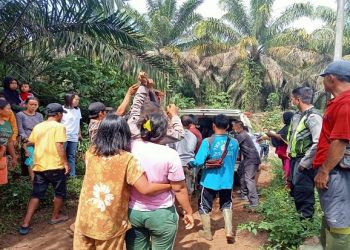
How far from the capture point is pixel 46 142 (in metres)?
4.84

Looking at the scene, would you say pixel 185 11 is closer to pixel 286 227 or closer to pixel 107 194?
pixel 286 227

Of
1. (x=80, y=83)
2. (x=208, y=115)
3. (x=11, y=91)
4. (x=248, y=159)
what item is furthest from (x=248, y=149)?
(x=80, y=83)

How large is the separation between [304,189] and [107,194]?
268cm

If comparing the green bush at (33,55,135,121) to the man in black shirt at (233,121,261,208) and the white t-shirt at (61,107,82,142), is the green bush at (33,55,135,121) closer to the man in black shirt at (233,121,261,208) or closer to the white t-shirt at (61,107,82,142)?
the white t-shirt at (61,107,82,142)

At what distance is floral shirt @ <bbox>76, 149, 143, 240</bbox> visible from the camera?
2713 millimetres

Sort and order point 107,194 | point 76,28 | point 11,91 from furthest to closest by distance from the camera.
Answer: point 76,28 → point 11,91 → point 107,194

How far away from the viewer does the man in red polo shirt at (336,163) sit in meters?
2.75

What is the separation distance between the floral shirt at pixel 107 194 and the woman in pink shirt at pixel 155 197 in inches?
4.8

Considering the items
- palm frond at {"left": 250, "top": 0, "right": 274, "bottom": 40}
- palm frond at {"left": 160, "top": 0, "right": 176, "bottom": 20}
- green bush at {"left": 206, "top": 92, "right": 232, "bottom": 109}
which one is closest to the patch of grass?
green bush at {"left": 206, "top": 92, "right": 232, "bottom": 109}

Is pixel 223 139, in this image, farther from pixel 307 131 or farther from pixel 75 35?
pixel 75 35

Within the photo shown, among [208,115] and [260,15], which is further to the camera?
[260,15]

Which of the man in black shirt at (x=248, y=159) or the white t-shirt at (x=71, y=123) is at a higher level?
the white t-shirt at (x=71, y=123)

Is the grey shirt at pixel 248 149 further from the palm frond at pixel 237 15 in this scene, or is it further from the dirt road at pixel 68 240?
the palm frond at pixel 237 15

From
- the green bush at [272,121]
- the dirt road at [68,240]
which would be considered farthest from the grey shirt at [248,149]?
the green bush at [272,121]
